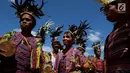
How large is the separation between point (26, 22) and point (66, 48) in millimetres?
2088

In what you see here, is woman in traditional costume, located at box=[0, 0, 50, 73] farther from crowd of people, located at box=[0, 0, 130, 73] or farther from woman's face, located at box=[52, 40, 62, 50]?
woman's face, located at box=[52, 40, 62, 50]

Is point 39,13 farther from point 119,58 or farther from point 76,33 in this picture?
point 119,58

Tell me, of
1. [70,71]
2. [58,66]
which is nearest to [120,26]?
[70,71]

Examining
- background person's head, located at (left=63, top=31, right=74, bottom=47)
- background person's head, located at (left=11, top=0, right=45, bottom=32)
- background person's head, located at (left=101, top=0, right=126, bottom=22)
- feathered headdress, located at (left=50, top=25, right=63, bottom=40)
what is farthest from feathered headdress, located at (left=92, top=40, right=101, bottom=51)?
background person's head, located at (left=101, top=0, right=126, bottom=22)

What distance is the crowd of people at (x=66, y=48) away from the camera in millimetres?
5512

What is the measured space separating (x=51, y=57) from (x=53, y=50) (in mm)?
687

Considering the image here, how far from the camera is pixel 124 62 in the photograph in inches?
A: 213

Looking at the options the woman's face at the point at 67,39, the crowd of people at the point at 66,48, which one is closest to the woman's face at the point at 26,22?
the crowd of people at the point at 66,48

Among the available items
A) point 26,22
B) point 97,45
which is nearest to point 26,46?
point 26,22

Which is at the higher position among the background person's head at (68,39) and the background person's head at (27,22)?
the background person's head at (27,22)

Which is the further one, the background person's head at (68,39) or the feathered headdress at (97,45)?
the feathered headdress at (97,45)

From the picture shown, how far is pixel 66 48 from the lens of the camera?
9.54 meters

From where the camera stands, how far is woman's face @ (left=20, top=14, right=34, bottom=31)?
766 cm

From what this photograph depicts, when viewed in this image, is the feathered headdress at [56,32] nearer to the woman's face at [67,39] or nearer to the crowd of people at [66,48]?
the crowd of people at [66,48]
